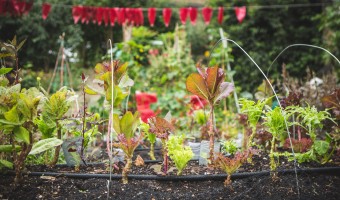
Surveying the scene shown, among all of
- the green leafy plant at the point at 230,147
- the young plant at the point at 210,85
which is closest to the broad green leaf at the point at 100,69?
the young plant at the point at 210,85

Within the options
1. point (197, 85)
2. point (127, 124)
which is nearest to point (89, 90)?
point (127, 124)

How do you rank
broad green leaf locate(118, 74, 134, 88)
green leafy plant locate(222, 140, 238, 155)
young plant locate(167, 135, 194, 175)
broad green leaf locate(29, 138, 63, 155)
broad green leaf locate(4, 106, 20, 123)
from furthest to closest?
green leafy plant locate(222, 140, 238, 155), broad green leaf locate(118, 74, 134, 88), young plant locate(167, 135, 194, 175), broad green leaf locate(29, 138, 63, 155), broad green leaf locate(4, 106, 20, 123)

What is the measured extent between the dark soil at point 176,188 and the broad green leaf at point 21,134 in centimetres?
27

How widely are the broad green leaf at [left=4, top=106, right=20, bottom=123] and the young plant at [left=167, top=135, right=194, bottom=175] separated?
773mm

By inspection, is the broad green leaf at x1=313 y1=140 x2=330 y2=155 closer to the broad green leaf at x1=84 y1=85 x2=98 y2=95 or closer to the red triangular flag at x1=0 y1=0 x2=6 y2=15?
the broad green leaf at x1=84 y1=85 x2=98 y2=95

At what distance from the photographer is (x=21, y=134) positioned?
1.68m

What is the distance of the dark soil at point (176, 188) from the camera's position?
5.71 ft

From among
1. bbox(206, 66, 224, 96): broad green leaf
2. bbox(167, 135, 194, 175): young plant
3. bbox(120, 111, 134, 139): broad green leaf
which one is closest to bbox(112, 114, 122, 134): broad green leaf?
bbox(120, 111, 134, 139): broad green leaf

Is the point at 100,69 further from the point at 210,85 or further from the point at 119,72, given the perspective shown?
the point at 210,85

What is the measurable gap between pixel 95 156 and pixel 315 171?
143 centimetres

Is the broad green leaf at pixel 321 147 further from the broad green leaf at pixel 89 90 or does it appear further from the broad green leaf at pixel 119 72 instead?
the broad green leaf at pixel 89 90

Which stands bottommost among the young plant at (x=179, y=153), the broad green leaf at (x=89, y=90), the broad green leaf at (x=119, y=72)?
the young plant at (x=179, y=153)

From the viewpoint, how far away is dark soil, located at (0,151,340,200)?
68.5 inches

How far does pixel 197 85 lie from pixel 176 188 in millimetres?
556
